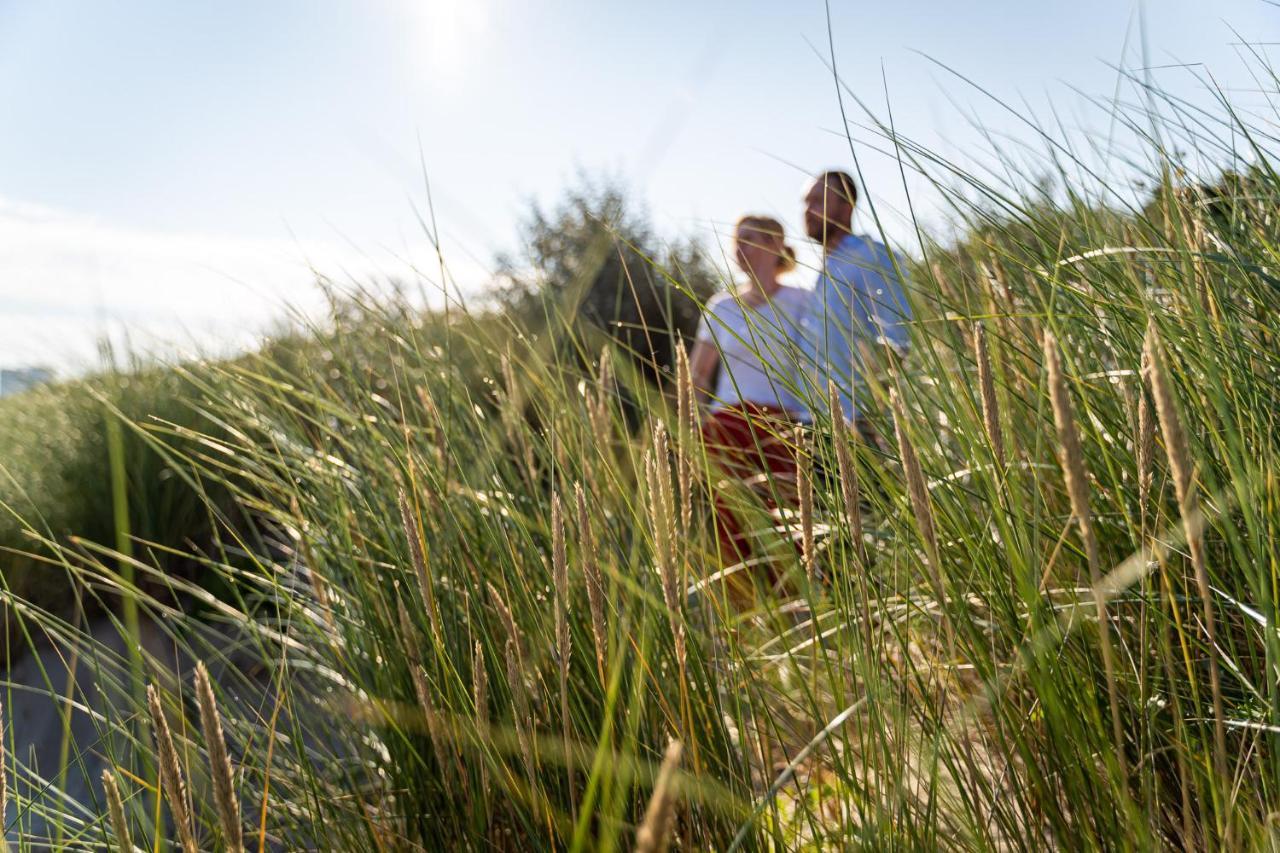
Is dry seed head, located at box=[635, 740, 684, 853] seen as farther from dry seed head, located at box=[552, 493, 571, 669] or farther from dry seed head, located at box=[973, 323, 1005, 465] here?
dry seed head, located at box=[973, 323, 1005, 465]

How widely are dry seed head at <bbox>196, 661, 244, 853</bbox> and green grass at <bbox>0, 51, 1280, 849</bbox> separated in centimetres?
23

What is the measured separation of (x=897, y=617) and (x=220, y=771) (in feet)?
3.50

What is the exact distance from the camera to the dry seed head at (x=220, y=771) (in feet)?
1.88

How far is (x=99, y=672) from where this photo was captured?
1.29 metres

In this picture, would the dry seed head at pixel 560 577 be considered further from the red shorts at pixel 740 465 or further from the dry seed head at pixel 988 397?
the red shorts at pixel 740 465

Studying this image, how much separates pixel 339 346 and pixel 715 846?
142cm

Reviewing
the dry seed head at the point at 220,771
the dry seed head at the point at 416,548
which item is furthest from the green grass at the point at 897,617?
the dry seed head at the point at 220,771

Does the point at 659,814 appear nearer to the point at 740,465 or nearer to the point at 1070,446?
the point at 1070,446

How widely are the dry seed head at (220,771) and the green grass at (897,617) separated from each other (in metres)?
0.23

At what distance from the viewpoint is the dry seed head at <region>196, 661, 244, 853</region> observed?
574 mm

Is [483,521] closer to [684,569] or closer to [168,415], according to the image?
[684,569]

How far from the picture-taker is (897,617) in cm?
140

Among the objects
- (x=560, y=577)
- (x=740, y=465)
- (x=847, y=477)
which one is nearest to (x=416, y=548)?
(x=560, y=577)

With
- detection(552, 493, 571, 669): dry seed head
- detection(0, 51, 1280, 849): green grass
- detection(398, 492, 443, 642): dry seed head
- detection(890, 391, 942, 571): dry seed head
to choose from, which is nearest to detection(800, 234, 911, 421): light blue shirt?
detection(0, 51, 1280, 849): green grass
